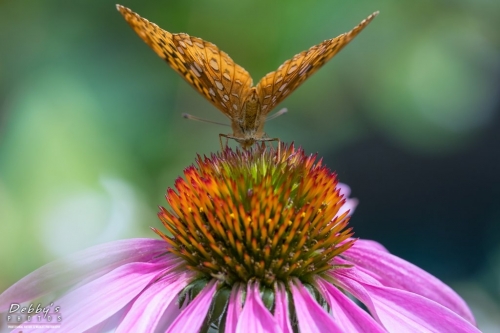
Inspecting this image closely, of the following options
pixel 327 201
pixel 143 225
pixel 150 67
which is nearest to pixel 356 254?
pixel 327 201

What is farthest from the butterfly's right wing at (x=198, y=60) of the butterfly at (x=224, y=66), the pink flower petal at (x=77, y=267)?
the pink flower petal at (x=77, y=267)

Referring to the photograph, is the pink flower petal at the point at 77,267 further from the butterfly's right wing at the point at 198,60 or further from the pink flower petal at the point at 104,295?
the butterfly's right wing at the point at 198,60

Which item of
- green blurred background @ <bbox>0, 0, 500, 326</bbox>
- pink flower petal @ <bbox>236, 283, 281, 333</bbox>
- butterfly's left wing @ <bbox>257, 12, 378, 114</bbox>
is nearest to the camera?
pink flower petal @ <bbox>236, 283, 281, 333</bbox>

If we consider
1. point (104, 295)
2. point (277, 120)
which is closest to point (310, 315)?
point (104, 295)

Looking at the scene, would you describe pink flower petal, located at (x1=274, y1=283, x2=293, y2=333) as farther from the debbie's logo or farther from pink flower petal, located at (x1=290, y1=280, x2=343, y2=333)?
the debbie's logo

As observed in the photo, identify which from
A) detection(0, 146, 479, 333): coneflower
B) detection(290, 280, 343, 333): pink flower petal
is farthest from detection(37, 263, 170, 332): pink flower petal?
detection(290, 280, 343, 333): pink flower petal

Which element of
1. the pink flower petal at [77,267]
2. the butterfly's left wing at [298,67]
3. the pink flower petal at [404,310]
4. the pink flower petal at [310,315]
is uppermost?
the butterfly's left wing at [298,67]

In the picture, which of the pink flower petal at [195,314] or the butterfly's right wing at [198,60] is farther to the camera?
the butterfly's right wing at [198,60]

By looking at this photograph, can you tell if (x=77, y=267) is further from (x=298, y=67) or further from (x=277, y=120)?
(x=277, y=120)
